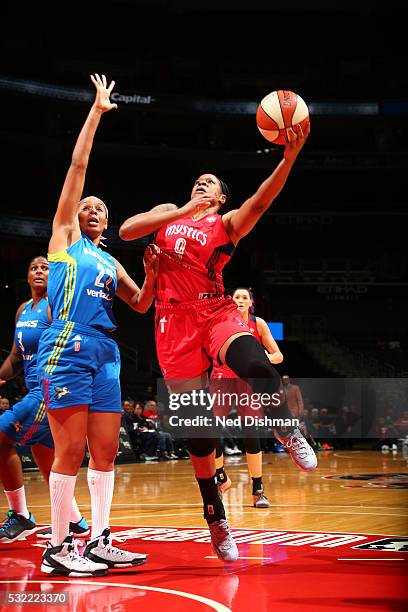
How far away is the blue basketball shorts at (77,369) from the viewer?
456 cm

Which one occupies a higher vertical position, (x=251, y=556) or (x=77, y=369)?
(x=77, y=369)

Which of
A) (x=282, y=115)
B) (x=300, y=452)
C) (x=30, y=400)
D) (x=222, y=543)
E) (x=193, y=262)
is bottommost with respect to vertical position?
(x=222, y=543)

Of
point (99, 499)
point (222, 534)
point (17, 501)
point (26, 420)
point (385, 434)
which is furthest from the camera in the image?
point (385, 434)

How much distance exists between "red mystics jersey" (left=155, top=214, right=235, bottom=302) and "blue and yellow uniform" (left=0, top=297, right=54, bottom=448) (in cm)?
119

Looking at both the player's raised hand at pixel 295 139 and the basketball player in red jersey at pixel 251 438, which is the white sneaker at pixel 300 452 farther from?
the basketball player in red jersey at pixel 251 438

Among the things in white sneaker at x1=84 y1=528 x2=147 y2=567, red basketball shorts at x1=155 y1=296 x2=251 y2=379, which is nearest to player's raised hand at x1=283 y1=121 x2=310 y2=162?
red basketball shorts at x1=155 y1=296 x2=251 y2=379

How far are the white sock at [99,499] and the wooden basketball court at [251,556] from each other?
→ 340mm

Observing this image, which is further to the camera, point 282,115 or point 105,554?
point 282,115

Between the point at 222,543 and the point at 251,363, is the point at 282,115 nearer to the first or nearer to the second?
the point at 251,363

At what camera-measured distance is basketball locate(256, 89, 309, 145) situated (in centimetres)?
487

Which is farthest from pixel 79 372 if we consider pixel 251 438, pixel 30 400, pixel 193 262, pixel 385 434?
pixel 385 434

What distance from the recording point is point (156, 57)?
33.9 meters

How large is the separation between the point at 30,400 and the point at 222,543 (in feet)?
6.05

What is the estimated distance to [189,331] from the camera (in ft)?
16.8
